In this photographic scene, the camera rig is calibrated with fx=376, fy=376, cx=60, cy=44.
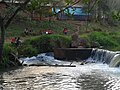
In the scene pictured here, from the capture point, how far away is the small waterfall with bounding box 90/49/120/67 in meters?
26.9

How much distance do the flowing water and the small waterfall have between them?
104cm

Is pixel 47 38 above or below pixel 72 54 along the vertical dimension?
above

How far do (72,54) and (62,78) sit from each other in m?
10.6

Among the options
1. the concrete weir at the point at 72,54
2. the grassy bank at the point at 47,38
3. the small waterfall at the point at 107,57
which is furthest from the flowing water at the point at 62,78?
the concrete weir at the point at 72,54

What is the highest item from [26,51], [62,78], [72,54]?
[26,51]

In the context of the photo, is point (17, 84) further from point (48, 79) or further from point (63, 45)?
point (63, 45)

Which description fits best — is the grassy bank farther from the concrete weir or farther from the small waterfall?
the small waterfall

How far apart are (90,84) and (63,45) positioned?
1544 centimetres

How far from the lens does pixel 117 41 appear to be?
1577 inches

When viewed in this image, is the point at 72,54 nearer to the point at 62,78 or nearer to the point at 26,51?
the point at 26,51

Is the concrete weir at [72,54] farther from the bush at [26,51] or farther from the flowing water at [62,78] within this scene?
the flowing water at [62,78]

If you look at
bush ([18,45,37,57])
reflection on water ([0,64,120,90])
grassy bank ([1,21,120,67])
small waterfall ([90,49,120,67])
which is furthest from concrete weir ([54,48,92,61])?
reflection on water ([0,64,120,90])

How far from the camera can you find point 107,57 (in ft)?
94.8

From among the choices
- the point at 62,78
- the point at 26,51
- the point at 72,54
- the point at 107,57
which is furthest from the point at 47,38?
the point at 62,78
